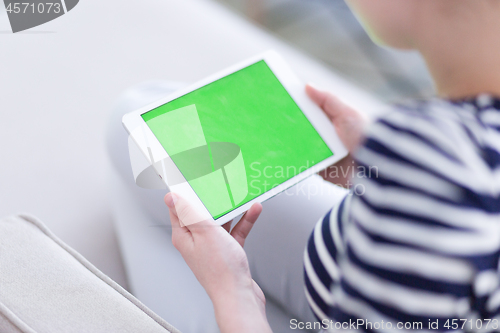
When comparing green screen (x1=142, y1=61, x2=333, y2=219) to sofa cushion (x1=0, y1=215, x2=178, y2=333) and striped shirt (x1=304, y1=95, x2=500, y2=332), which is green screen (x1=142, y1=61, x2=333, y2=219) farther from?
striped shirt (x1=304, y1=95, x2=500, y2=332)

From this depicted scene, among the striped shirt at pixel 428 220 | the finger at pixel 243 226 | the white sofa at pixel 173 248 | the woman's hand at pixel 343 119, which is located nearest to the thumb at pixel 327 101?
the woman's hand at pixel 343 119

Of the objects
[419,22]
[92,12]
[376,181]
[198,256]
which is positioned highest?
[92,12]

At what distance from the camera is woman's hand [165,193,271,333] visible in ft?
1.50

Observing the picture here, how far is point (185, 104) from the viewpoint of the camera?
633 mm

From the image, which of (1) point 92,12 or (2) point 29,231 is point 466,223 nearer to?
(2) point 29,231

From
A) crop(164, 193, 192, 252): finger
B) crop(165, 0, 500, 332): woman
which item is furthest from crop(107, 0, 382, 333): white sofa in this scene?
crop(165, 0, 500, 332): woman

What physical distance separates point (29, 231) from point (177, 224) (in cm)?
19

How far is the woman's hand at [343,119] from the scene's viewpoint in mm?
674

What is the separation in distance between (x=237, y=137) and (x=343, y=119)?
0.61 ft

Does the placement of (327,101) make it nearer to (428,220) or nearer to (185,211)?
(185,211)

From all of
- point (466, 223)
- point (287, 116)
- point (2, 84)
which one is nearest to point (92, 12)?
point (2, 84)

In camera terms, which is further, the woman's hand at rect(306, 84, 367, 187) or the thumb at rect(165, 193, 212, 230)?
the woman's hand at rect(306, 84, 367, 187)

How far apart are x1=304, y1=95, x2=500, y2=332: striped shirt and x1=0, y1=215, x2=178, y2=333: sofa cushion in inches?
9.7

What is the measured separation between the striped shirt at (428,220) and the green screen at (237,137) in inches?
11.4
